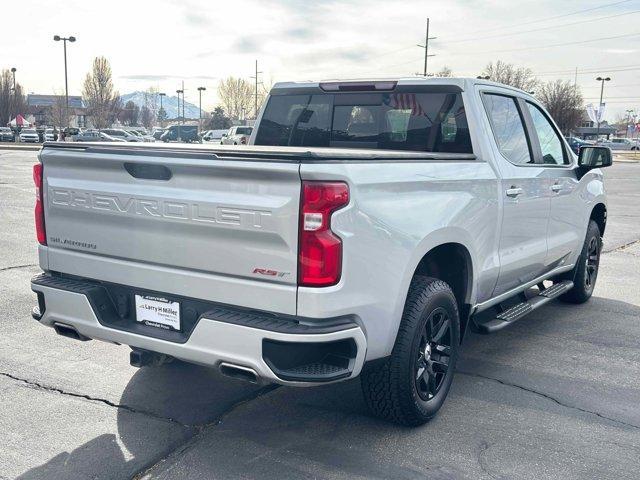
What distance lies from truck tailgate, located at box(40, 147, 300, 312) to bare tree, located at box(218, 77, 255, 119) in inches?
4013

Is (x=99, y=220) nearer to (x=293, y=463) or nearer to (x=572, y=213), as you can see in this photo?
(x=293, y=463)

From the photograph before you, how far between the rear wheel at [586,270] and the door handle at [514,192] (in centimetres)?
209

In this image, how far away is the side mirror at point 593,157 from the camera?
19.2 ft

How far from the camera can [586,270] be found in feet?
22.0

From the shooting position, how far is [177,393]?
4.31 meters

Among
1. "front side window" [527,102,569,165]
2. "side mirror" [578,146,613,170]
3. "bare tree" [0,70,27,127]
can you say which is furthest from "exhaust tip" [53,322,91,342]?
"bare tree" [0,70,27,127]

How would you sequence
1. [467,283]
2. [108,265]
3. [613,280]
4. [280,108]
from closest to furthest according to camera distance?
[108,265]
[467,283]
[280,108]
[613,280]

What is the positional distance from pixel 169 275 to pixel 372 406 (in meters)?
1.35

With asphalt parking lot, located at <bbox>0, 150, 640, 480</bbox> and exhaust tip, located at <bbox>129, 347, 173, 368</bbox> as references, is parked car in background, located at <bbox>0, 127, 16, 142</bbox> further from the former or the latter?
exhaust tip, located at <bbox>129, 347, 173, 368</bbox>

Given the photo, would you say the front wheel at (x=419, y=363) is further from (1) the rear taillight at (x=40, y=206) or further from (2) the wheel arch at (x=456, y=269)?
(1) the rear taillight at (x=40, y=206)

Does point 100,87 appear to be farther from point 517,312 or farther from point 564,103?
point 517,312

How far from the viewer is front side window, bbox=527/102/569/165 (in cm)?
557

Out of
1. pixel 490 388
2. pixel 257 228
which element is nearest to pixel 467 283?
pixel 490 388

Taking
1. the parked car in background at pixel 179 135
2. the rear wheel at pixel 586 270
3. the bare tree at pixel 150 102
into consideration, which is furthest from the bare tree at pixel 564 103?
the bare tree at pixel 150 102
